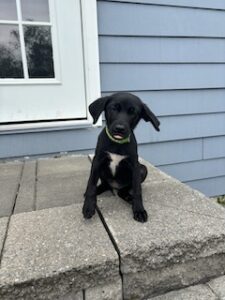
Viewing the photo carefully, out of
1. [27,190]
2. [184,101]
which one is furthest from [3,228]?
[184,101]

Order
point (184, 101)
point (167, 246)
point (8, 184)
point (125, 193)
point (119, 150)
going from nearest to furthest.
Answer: point (167, 246) < point (119, 150) < point (125, 193) < point (8, 184) < point (184, 101)

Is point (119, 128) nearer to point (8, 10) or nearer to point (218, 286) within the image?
point (218, 286)

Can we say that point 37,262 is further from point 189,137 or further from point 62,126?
point 189,137

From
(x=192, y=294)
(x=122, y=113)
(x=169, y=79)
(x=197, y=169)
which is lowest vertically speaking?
(x=197, y=169)

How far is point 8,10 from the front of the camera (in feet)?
7.13

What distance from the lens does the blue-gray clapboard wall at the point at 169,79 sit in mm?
2369

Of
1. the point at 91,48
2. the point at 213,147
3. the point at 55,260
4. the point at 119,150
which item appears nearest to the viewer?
the point at 55,260

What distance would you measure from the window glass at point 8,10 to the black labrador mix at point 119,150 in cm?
136

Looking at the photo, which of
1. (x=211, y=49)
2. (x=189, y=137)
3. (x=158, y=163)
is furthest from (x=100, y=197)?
(x=211, y=49)

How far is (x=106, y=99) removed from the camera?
1.31 m

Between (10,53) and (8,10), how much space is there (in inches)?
12.3

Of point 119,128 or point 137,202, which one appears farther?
point 137,202

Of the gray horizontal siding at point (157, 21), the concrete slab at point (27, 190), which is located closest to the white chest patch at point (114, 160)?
the concrete slab at point (27, 190)

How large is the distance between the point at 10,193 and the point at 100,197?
0.58 meters
